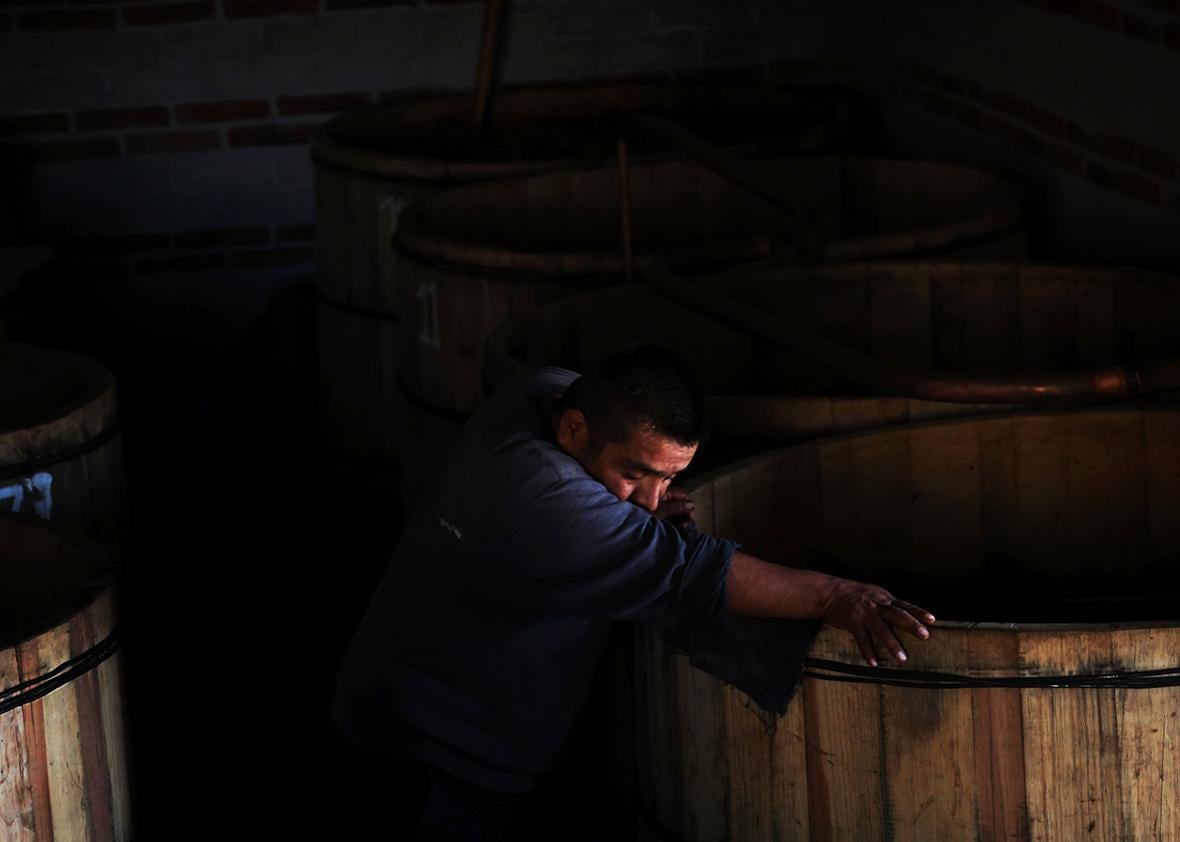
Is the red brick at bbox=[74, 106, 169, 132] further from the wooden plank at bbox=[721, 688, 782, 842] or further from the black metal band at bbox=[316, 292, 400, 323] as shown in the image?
the wooden plank at bbox=[721, 688, 782, 842]

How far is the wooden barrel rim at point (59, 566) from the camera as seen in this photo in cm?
245

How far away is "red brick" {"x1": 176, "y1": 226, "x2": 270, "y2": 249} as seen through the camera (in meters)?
6.59

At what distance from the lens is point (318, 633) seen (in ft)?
14.3

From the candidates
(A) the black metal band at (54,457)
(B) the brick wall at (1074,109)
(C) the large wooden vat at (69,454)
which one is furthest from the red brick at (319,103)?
(A) the black metal band at (54,457)

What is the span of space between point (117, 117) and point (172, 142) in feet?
0.69

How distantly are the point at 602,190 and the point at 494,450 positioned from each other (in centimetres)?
248

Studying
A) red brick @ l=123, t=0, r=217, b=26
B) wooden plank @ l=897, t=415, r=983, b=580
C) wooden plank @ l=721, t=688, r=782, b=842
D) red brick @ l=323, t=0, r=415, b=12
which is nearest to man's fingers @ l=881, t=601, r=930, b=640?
wooden plank @ l=721, t=688, r=782, b=842

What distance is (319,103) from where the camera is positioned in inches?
255

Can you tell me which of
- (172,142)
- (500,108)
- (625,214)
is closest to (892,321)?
(625,214)

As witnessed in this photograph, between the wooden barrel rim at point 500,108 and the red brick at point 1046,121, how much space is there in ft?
2.24

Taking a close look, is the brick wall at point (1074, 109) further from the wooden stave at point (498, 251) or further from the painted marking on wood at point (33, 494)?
the painted marking on wood at point (33, 494)

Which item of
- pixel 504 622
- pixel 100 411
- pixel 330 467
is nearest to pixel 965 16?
pixel 330 467

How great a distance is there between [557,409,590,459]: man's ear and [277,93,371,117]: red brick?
4308mm

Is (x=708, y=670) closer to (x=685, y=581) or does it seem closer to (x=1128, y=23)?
(x=685, y=581)
